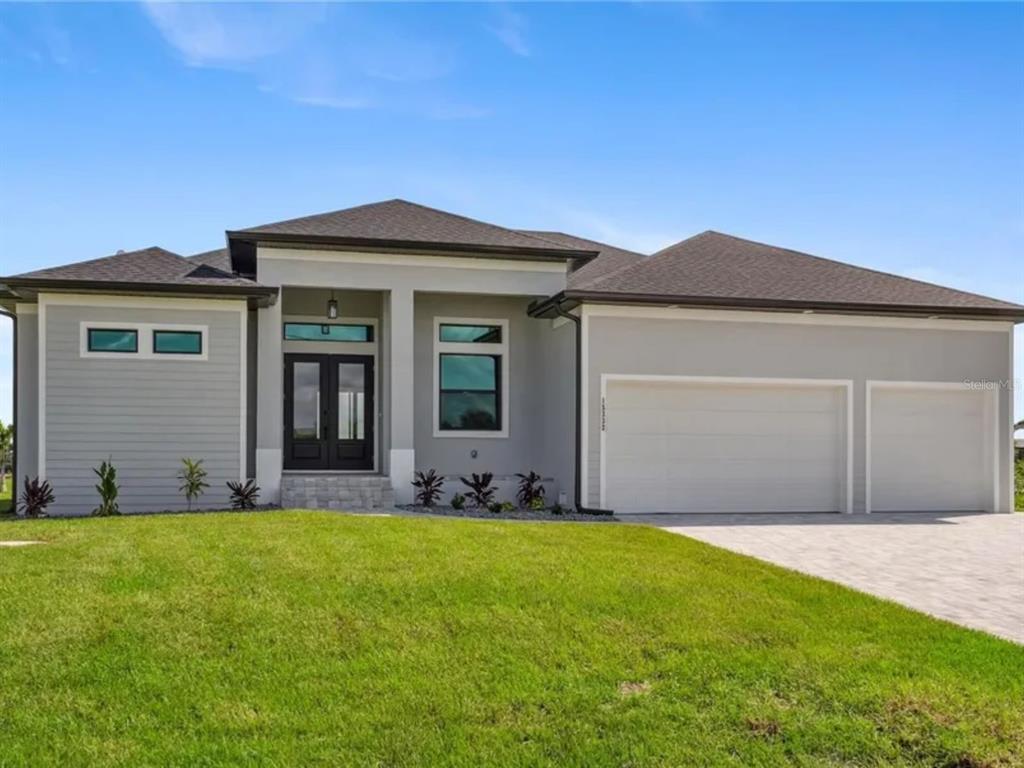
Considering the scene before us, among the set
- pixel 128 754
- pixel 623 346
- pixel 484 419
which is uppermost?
pixel 623 346

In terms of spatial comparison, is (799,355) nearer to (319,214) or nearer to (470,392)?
(470,392)

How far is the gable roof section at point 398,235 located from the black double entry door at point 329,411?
7.25ft

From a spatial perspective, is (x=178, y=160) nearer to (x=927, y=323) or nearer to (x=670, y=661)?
(x=670, y=661)

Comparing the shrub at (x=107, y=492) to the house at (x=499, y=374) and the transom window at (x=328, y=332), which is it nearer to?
the house at (x=499, y=374)

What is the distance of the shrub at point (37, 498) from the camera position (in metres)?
13.1

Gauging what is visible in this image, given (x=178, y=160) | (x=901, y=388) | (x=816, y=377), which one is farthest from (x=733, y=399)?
(x=178, y=160)

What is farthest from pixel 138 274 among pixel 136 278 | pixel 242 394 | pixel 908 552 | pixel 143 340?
pixel 908 552

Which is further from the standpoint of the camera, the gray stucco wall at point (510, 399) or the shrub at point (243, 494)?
the gray stucco wall at point (510, 399)

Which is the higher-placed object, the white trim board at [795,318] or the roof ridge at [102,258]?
the roof ridge at [102,258]

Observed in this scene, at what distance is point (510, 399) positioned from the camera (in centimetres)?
1650

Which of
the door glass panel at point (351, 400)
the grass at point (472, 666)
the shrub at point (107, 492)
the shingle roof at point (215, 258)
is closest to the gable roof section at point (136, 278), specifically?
the shingle roof at point (215, 258)

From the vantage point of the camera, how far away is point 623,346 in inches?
559

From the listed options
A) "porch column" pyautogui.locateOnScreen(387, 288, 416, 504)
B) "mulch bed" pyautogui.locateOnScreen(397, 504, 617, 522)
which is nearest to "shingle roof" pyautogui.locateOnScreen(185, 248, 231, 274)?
"porch column" pyautogui.locateOnScreen(387, 288, 416, 504)

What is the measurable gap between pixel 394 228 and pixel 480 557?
8.43 meters
